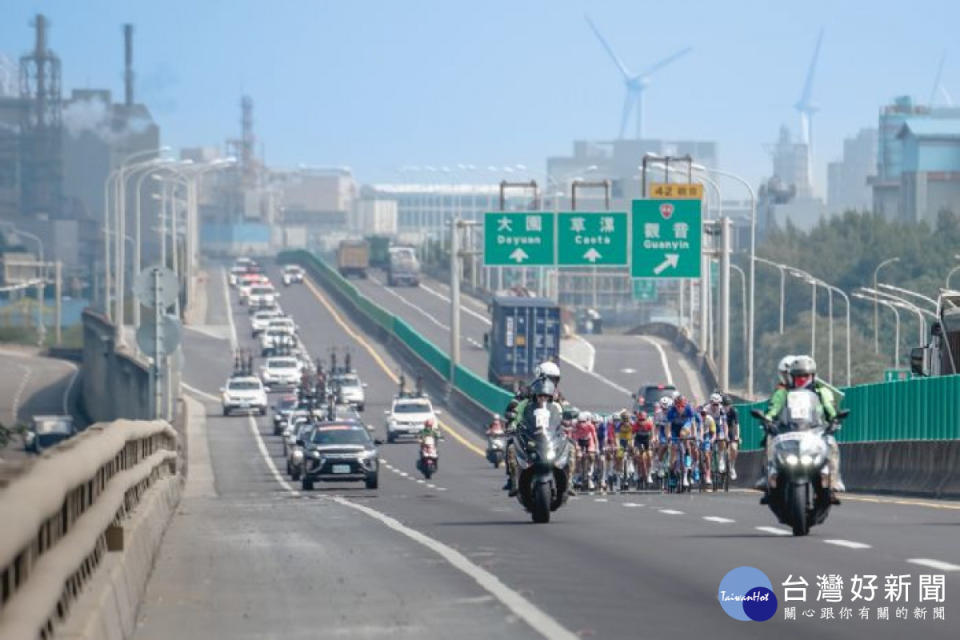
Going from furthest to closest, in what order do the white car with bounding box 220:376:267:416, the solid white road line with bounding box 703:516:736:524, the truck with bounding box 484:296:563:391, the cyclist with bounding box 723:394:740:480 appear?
the white car with bounding box 220:376:267:416 → the truck with bounding box 484:296:563:391 → the cyclist with bounding box 723:394:740:480 → the solid white road line with bounding box 703:516:736:524

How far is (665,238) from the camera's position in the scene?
63.7 m

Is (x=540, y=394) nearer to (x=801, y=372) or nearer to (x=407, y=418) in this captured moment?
(x=801, y=372)

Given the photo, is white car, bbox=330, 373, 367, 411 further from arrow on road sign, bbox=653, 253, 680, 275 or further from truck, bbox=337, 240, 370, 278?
truck, bbox=337, 240, 370, 278

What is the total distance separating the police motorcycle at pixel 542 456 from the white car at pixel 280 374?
7422 centimetres

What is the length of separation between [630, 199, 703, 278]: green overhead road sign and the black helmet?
138ft

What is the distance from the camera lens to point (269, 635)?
11.3 m

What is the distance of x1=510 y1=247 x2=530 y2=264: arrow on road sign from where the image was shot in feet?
219

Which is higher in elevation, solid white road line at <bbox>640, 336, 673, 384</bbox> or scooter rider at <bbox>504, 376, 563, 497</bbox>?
scooter rider at <bbox>504, 376, 563, 497</bbox>

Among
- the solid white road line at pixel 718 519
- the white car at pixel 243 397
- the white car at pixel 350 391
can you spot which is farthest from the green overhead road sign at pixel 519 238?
the solid white road line at pixel 718 519

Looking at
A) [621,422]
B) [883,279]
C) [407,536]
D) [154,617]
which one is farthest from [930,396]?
[883,279]

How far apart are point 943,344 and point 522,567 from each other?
18.7 metres

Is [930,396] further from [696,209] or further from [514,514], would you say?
[696,209]

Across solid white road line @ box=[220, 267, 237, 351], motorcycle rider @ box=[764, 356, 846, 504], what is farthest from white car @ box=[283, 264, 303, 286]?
motorcycle rider @ box=[764, 356, 846, 504]

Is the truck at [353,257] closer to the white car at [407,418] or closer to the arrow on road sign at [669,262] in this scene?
the white car at [407,418]
